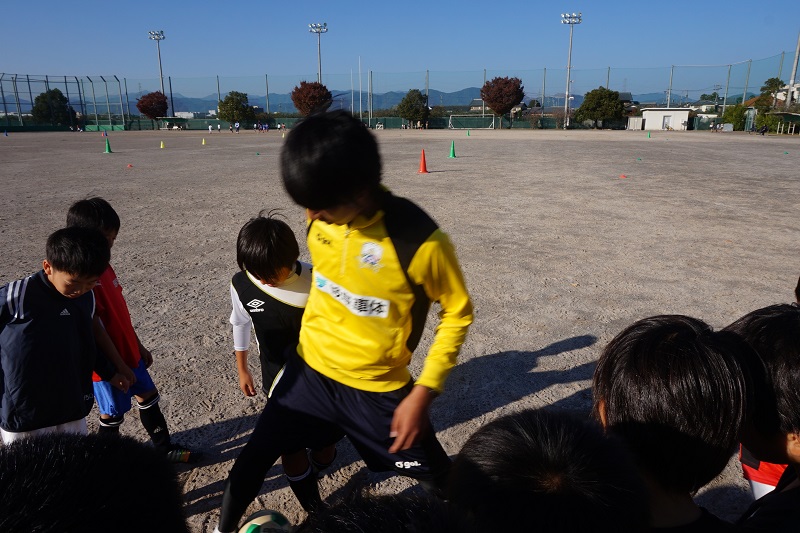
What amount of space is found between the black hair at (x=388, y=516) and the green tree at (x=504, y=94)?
211ft

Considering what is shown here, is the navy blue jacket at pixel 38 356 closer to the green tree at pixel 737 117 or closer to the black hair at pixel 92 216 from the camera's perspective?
the black hair at pixel 92 216

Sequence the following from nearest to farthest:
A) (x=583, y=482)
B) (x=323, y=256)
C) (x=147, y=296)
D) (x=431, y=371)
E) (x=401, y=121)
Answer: (x=583, y=482), (x=431, y=371), (x=323, y=256), (x=147, y=296), (x=401, y=121)

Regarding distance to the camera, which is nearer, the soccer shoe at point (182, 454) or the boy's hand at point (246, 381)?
the boy's hand at point (246, 381)

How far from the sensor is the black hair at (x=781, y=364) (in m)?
1.41

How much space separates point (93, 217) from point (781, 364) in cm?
297

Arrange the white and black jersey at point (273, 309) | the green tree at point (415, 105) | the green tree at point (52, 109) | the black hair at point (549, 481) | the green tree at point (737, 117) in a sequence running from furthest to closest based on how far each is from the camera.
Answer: the green tree at point (415, 105) → the green tree at point (52, 109) → the green tree at point (737, 117) → the white and black jersey at point (273, 309) → the black hair at point (549, 481)

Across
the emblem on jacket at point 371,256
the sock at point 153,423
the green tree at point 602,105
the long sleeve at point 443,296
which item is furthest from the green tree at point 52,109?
the long sleeve at point 443,296

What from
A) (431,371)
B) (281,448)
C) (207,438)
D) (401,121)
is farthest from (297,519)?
(401,121)

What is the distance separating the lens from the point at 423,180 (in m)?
12.7

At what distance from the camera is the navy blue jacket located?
2072mm

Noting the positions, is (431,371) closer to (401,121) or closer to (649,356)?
(649,356)

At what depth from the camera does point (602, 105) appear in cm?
5588

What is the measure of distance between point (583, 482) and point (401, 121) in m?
63.4

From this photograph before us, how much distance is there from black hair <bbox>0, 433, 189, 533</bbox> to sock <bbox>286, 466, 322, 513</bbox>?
59.4 inches
